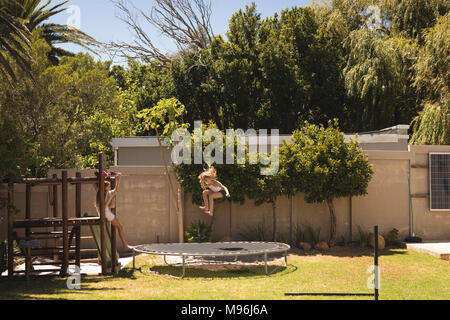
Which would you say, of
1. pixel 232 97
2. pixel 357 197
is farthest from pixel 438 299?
pixel 232 97

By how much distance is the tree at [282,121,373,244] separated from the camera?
42.2ft

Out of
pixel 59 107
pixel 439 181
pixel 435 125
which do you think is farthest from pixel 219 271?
pixel 435 125

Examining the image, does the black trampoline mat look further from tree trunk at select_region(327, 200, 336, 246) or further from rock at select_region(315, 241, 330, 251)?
tree trunk at select_region(327, 200, 336, 246)

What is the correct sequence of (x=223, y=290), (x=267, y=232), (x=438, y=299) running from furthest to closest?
(x=267, y=232), (x=223, y=290), (x=438, y=299)

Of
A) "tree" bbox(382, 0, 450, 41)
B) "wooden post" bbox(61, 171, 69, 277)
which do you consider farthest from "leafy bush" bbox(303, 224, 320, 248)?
"tree" bbox(382, 0, 450, 41)

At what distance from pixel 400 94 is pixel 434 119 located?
155 inches

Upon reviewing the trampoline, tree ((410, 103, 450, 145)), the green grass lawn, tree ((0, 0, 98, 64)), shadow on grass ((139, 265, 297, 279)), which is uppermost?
tree ((0, 0, 98, 64))

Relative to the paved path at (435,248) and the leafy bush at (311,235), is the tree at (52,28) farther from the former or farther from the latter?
the paved path at (435,248)

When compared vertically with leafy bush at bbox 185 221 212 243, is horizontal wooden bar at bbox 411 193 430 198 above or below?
above

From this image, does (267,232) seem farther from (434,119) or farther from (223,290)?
(434,119)

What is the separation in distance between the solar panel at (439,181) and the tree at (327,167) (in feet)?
7.57

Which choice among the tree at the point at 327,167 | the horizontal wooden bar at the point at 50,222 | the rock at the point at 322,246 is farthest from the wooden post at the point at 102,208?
the rock at the point at 322,246

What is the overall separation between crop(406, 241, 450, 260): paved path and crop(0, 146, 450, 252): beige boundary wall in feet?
2.05

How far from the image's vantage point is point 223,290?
884 cm
